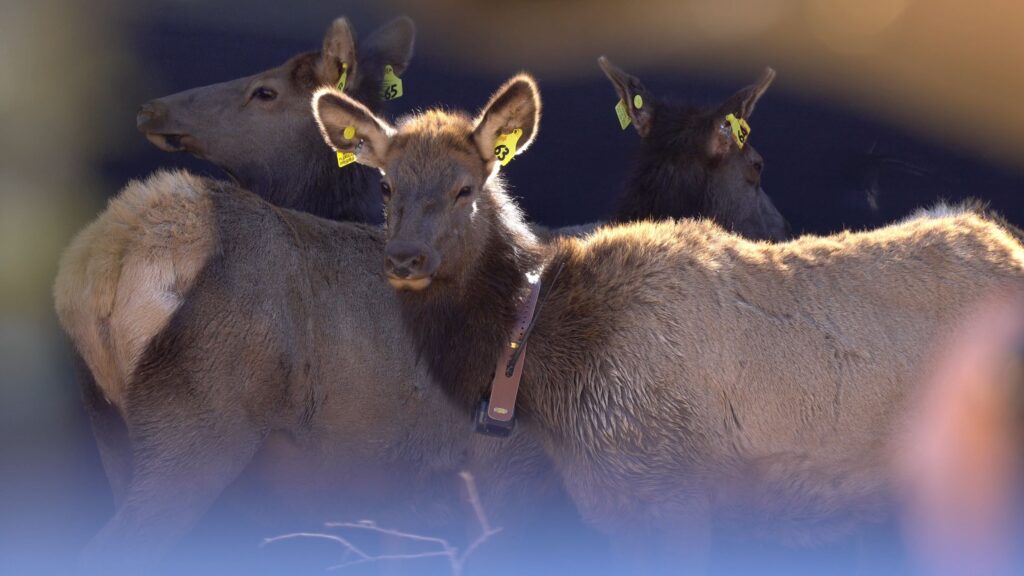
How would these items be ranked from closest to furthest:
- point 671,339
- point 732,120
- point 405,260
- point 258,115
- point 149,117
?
1. point 405,260
2. point 671,339
3. point 149,117
4. point 258,115
5. point 732,120

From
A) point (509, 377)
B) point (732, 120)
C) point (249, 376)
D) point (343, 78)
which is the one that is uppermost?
A: point (732, 120)

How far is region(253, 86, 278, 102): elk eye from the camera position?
6676 mm

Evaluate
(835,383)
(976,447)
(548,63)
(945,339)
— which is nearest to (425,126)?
(835,383)

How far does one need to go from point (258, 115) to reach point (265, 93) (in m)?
0.14

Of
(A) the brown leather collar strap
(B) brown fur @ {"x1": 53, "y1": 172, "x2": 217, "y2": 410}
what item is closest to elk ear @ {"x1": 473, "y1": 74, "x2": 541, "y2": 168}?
(A) the brown leather collar strap

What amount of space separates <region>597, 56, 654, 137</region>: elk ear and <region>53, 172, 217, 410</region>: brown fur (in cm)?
276

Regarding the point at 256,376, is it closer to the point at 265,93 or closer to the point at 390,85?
the point at 265,93

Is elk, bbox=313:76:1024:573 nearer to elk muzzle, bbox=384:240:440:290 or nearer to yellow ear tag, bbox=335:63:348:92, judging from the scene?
elk muzzle, bbox=384:240:440:290

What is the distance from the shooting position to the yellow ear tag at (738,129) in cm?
676

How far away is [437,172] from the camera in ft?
16.3

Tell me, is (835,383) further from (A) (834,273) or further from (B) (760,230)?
(B) (760,230)

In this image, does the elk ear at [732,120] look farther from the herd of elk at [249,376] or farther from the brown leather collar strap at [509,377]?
the brown leather collar strap at [509,377]

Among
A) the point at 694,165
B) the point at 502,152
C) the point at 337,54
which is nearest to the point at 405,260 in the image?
the point at 502,152

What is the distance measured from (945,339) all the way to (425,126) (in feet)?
8.16
